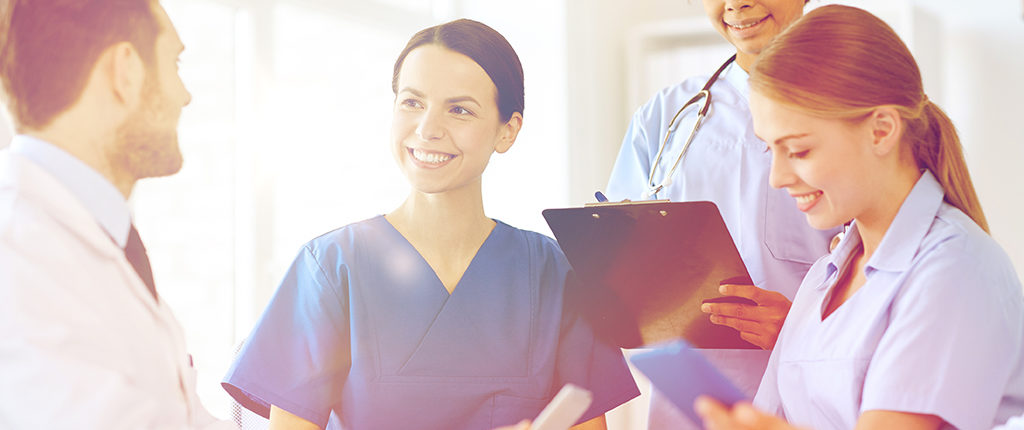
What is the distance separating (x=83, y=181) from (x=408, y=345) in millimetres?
434

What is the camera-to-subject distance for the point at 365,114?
2021mm

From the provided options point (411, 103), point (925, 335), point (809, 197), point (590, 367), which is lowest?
point (590, 367)

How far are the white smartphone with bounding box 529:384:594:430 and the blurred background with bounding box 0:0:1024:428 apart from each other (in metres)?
0.40

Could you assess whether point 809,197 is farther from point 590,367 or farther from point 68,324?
point 68,324

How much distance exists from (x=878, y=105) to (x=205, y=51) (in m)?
0.82

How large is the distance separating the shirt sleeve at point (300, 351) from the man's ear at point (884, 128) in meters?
0.59

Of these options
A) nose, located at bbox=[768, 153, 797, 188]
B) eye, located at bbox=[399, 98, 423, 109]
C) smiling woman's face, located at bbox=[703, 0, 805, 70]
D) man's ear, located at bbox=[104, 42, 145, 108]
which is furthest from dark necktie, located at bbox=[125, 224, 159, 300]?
smiling woman's face, located at bbox=[703, 0, 805, 70]

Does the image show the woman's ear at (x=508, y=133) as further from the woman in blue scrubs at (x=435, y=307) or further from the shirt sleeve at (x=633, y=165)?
the shirt sleeve at (x=633, y=165)

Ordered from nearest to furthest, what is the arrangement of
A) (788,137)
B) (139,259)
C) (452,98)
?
(139,259)
(788,137)
(452,98)

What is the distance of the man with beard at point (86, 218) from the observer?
0.65 meters

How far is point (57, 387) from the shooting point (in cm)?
64

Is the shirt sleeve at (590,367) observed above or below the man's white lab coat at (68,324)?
below

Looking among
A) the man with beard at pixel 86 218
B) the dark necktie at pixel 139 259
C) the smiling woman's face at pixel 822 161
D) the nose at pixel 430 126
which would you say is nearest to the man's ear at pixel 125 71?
the man with beard at pixel 86 218

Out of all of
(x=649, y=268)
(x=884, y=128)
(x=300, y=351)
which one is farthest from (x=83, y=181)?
(x=884, y=128)
